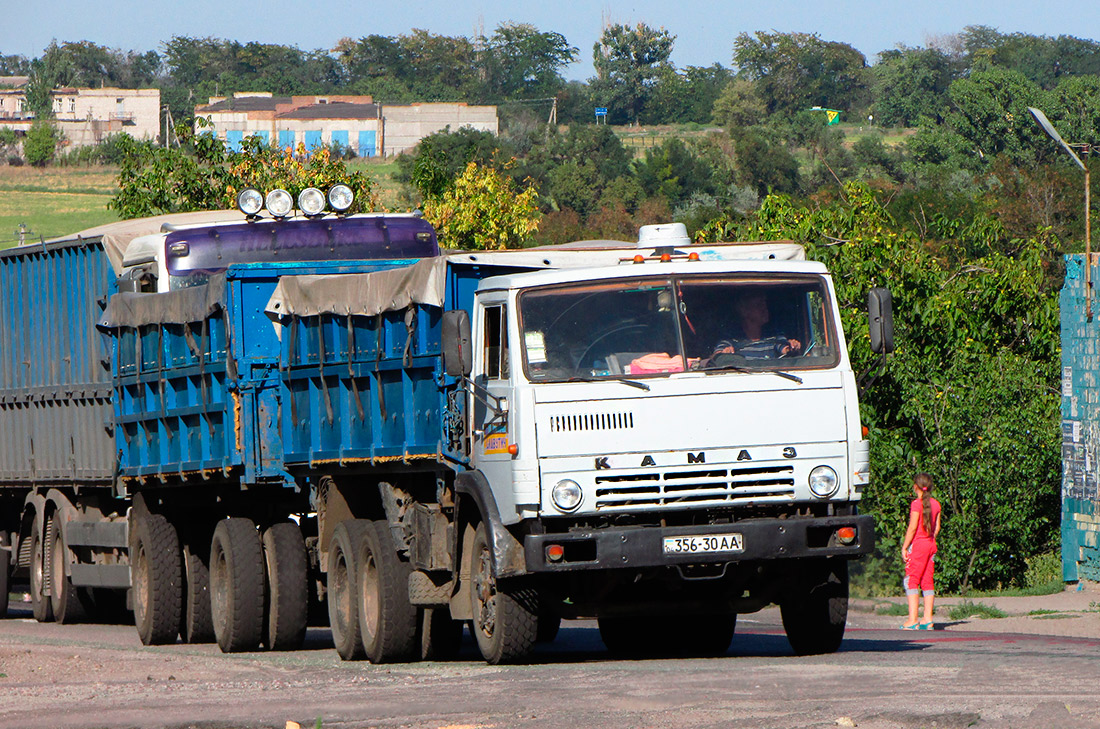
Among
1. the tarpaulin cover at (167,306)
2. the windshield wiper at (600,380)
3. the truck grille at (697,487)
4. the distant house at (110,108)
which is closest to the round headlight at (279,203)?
the tarpaulin cover at (167,306)

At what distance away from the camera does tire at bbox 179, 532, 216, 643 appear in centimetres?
1517

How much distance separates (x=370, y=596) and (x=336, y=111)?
395 feet

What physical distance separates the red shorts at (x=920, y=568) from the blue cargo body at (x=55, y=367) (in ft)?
24.0

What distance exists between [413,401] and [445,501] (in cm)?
71

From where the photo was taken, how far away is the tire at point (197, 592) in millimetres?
15172

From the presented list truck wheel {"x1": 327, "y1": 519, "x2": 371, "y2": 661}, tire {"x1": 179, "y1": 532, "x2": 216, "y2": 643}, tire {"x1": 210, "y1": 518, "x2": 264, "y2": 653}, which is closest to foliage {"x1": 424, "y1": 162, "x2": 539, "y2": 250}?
tire {"x1": 179, "y1": 532, "x2": 216, "y2": 643}

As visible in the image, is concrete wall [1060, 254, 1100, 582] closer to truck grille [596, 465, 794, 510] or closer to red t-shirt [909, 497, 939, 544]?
red t-shirt [909, 497, 939, 544]

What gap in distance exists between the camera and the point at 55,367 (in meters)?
17.5

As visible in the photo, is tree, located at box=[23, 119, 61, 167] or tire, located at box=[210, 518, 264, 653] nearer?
tire, located at box=[210, 518, 264, 653]

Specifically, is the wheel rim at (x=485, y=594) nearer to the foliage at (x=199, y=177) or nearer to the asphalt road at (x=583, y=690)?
the asphalt road at (x=583, y=690)

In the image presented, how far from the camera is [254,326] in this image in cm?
1357

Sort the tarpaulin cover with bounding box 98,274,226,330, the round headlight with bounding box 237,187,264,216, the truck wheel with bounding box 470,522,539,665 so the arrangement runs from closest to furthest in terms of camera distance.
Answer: the truck wheel with bounding box 470,522,539,665, the tarpaulin cover with bounding box 98,274,226,330, the round headlight with bounding box 237,187,264,216

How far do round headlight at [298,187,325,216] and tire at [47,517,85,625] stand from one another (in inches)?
178

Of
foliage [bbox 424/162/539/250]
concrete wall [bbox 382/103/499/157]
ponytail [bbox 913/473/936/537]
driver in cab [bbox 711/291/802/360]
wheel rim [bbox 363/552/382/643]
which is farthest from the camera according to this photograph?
concrete wall [bbox 382/103/499/157]
